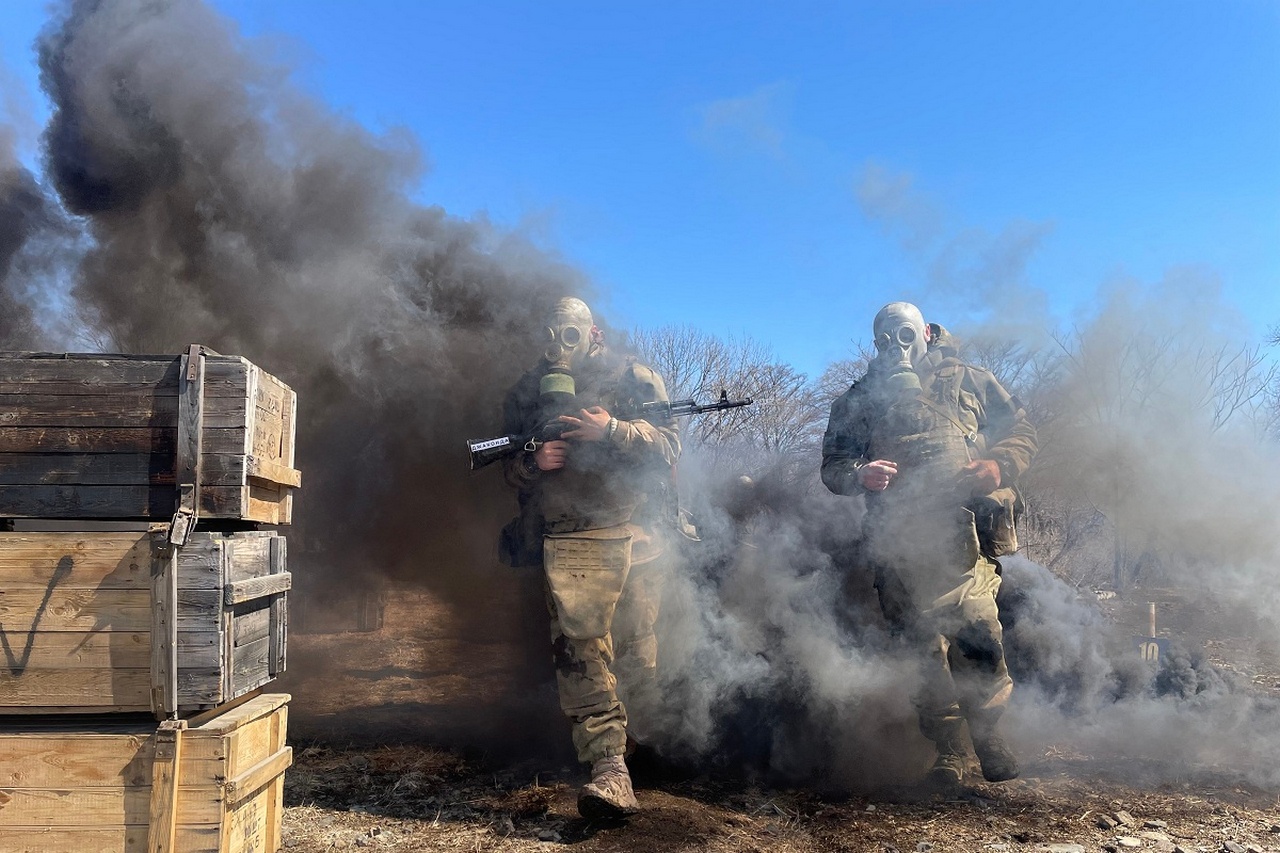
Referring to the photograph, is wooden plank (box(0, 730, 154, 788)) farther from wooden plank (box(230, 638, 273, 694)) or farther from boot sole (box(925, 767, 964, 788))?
boot sole (box(925, 767, 964, 788))

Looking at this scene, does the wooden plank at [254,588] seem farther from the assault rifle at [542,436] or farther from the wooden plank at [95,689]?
the assault rifle at [542,436]

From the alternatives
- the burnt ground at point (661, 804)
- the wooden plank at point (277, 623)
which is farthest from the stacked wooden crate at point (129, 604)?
the burnt ground at point (661, 804)

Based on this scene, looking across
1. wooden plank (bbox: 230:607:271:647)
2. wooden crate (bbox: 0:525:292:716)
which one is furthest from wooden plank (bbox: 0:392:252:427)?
wooden plank (bbox: 230:607:271:647)

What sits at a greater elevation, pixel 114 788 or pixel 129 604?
pixel 129 604

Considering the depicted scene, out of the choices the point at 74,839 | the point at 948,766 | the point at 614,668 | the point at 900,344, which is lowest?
the point at 948,766

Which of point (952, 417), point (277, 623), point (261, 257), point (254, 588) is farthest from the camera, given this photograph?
point (261, 257)

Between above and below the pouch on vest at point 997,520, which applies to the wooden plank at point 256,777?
below

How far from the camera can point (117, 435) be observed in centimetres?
303

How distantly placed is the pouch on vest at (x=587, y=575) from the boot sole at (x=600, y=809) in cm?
77

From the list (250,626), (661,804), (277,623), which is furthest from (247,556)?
(661,804)

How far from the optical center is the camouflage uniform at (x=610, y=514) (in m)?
4.29

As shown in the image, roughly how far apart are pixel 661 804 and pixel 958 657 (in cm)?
168

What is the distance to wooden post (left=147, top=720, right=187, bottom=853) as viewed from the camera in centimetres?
276

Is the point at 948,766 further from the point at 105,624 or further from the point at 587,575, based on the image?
the point at 105,624
